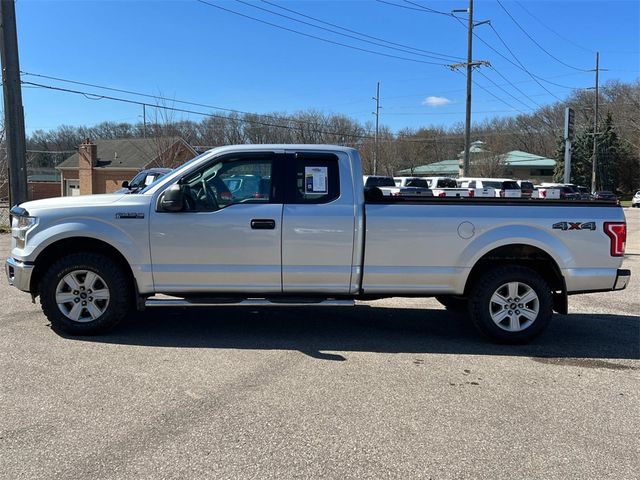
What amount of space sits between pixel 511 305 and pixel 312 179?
247 cm

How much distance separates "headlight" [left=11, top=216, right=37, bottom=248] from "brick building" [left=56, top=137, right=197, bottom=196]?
39473 millimetres

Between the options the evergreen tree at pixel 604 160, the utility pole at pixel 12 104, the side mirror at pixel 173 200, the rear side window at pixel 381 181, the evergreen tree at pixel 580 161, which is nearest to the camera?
the side mirror at pixel 173 200

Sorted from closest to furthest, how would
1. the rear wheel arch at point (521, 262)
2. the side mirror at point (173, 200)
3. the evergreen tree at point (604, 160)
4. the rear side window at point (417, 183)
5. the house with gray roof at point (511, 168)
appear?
1. the side mirror at point (173, 200)
2. the rear wheel arch at point (521, 262)
3. the rear side window at point (417, 183)
4. the evergreen tree at point (604, 160)
5. the house with gray roof at point (511, 168)

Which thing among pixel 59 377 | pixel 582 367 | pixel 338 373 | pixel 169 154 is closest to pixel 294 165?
pixel 338 373

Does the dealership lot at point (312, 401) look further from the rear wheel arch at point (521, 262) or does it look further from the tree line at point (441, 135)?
the tree line at point (441, 135)

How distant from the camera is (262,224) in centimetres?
543

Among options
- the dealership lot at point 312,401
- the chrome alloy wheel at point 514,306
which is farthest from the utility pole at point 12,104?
the chrome alloy wheel at point 514,306

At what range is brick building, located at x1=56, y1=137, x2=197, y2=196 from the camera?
47.3 m

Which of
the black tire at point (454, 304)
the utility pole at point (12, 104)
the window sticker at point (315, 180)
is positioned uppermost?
the utility pole at point (12, 104)

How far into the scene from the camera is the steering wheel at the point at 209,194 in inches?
218

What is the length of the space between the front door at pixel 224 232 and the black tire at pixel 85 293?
42cm

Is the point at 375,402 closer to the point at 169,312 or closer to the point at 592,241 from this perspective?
the point at 592,241

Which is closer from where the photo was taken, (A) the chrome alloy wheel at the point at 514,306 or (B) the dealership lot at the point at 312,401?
(B) the dealership lot at the point at 312,401

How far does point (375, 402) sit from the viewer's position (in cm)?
410
